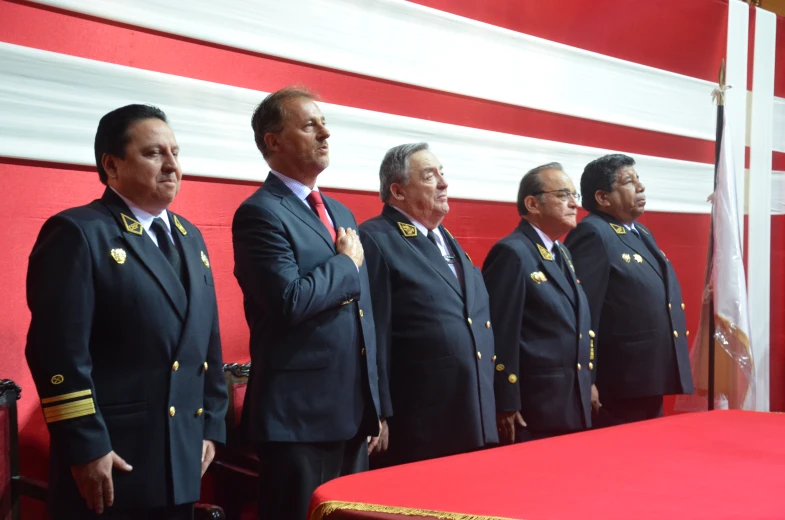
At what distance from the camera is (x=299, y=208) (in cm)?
228

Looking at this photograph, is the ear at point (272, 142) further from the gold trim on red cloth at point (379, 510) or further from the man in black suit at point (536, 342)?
the gold trim on red cloth at point (379, 510)

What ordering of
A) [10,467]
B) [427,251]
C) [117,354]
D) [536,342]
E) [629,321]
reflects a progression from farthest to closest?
[629,321], [536,342], [427,251], [10,467], [117,354]

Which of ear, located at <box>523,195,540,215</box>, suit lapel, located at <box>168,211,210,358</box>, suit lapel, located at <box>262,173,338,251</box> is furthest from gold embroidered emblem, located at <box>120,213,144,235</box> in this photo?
ear, located at <box>523,195,540,215</box>

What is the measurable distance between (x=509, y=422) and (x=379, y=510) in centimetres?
174

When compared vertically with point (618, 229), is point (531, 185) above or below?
above

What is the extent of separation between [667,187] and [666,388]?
5.55ft

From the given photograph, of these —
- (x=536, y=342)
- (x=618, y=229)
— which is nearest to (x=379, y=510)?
(x=536, y=342)

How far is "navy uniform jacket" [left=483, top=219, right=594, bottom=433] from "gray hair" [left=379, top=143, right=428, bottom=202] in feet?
1.55

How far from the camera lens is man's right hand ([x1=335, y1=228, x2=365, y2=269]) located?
2248 millimetres

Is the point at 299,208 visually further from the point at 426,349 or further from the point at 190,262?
the point at 426,349

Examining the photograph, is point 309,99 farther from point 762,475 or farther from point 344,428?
point 762,475

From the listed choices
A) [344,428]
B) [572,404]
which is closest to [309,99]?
[344,428]

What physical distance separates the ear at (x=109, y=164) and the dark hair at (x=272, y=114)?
1.60 ft

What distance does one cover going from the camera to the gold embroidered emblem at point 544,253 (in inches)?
123
